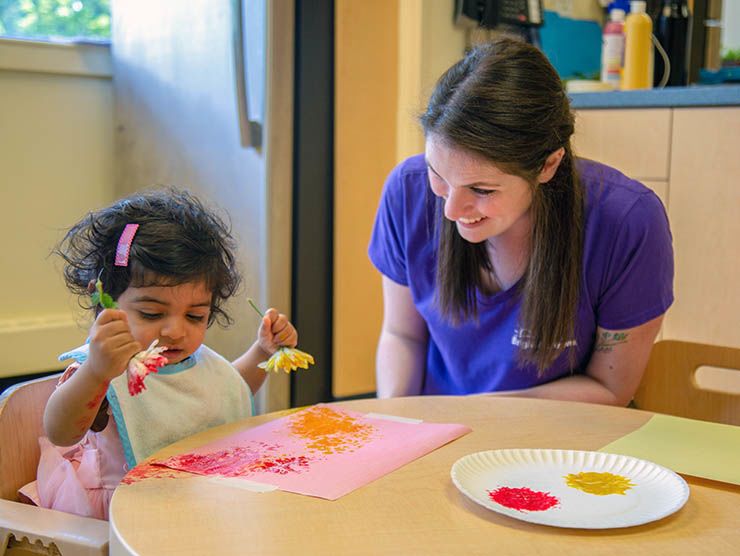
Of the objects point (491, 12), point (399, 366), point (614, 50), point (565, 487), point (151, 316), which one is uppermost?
point (491, 12)

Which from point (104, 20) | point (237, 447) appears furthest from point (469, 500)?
point (104, 20)

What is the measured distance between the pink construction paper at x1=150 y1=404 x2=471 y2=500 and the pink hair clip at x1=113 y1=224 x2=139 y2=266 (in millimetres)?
240

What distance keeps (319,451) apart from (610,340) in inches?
22.9

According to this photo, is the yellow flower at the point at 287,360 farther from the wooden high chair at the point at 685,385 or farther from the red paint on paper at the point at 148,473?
the wooden high chair at the point at 685,385

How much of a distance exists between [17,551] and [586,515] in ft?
1.80

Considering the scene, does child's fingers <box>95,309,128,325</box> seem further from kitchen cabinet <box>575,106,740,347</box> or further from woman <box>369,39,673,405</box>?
kitchen cabinet <box>575,106,740,347</box>

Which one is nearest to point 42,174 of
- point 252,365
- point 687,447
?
point 252,365

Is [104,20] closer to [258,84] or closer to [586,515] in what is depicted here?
[258,84]

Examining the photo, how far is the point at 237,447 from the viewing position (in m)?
1.09

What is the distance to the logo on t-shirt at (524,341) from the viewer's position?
1.45 metres

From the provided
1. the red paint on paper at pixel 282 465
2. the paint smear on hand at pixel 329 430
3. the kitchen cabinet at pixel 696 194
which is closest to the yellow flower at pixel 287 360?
the paint smear on hand at pixel 329 430

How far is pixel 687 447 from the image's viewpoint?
3.60ft

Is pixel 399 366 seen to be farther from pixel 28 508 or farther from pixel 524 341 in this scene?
pixel 28 508

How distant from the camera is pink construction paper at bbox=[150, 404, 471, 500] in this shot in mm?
987
